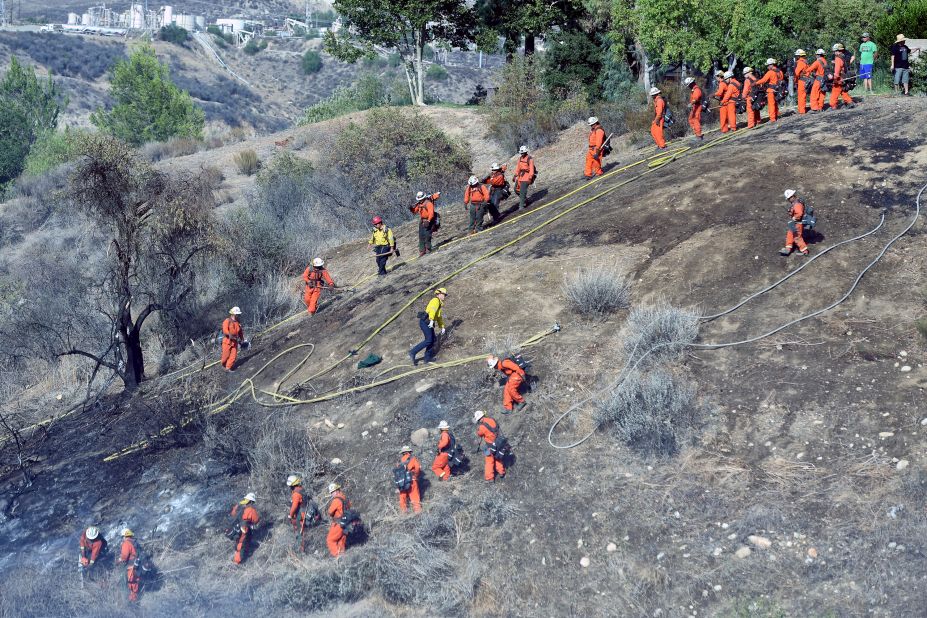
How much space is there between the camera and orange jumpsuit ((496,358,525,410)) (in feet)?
41.7

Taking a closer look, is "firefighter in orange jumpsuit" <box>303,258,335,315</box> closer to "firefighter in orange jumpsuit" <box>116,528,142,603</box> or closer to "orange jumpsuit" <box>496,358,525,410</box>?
"orange jumpsuit" <box>496,358,525,410</box>

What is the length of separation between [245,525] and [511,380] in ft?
13.3

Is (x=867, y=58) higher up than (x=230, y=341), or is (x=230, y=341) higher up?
(x=867, y=58)

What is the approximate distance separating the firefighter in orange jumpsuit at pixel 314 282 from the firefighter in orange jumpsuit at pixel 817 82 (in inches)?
417

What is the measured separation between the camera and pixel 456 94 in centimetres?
8425

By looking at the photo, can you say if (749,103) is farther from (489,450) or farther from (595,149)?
(489,450)

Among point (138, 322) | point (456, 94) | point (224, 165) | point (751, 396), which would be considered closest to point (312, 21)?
point (456, 94)

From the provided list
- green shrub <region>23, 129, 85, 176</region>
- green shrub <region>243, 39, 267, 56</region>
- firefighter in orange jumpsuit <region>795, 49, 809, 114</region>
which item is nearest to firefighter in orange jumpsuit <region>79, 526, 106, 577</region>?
firefighter in orange jumpsuit <region>795, 49, 809, 114</region>

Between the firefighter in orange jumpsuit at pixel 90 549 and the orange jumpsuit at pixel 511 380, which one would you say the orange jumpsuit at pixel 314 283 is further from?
the firefighter in orange jumpsuit at pixel 90 549

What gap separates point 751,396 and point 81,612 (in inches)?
351

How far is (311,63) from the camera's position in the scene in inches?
3634

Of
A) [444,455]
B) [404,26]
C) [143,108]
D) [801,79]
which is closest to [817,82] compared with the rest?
[801,79]

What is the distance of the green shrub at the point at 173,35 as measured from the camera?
91.3 metres

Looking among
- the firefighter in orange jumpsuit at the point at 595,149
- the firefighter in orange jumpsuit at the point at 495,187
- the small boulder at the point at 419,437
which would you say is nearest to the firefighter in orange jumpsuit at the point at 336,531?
the small boulder at the point at 419,437
